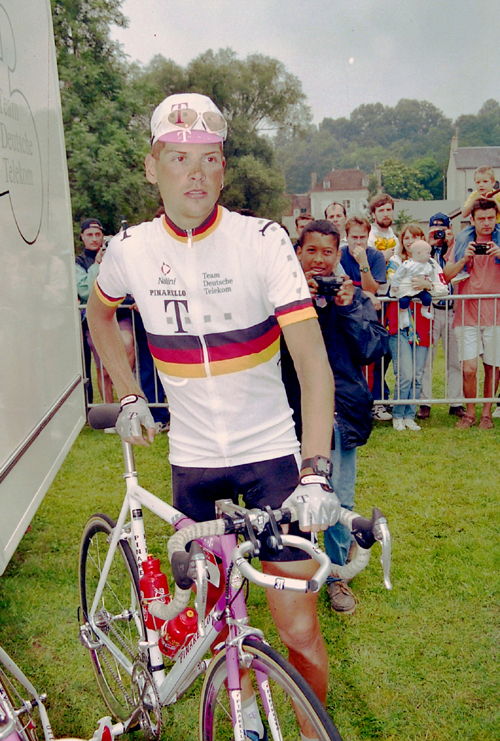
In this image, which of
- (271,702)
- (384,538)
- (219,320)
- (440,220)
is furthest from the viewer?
(440,220)

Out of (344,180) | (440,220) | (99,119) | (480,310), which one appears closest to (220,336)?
(480,310)

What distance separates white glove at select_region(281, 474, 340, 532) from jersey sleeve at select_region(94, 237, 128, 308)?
1189 millimetres

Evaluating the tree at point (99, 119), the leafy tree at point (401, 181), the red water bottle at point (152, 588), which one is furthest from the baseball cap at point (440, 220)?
the leafy tree at point (401, 181)

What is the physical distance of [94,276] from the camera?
8102 millimetres

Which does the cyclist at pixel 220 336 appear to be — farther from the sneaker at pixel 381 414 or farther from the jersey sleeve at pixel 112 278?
the sneaker at pixel 381 414

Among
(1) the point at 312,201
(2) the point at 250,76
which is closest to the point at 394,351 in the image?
(2) the point at 250,76

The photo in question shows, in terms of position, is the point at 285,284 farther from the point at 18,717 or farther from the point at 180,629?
the point at 18,717

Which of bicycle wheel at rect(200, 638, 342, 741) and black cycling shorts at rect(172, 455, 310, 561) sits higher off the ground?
black cycling shorts at rect(172, 455, 310, 561)

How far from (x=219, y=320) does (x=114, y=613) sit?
5.11ft

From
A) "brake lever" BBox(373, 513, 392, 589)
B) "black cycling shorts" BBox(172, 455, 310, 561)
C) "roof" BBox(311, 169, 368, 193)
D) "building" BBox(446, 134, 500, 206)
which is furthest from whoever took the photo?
"roof" BBox(311, 169, 368, 193)

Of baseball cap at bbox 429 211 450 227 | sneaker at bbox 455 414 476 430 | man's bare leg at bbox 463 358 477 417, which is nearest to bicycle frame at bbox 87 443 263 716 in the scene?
sneaker at bbox 455 414 476 430

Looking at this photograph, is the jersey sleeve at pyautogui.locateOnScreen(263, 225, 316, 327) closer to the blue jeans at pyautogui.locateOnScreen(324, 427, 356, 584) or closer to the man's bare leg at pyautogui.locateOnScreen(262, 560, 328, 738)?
the man's bare leg at pyautogui.locateOnScreen(262, 560, 328, 738)

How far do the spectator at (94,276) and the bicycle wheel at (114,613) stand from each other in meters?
4.93

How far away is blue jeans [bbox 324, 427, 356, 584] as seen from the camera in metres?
3.76
